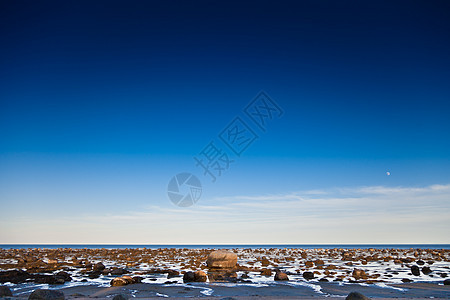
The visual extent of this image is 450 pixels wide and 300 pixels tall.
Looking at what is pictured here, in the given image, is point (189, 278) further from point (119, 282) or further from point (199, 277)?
point (119, 282)

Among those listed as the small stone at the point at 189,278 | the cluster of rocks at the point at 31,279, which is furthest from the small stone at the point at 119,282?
the small stone at the point at 189,278

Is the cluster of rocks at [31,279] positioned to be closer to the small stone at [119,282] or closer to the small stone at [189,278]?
the small stone at [119,282]

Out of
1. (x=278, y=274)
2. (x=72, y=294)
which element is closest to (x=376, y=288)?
(x=278, y=274)

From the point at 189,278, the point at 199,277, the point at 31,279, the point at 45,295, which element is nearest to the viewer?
the point at 45,295

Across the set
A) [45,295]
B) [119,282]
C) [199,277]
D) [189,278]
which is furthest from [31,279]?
[199,277]

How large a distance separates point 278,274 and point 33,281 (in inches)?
591

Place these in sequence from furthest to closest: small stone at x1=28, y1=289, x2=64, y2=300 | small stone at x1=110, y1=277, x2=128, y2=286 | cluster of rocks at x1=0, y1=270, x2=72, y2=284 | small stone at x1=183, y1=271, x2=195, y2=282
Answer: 1. small stone at x1=183, y1=271, x2=195, y2=282
2. cluster of rocks at x1=0, y1=270, x2=72, y2=284
3. small stone at x1=110, y1=277, x2=128, y2=286
4. small stone at x1=28, y1=289, x2=64, y2=300

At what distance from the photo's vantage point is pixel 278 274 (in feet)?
68.4

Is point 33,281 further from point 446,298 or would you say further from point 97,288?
point 446,298

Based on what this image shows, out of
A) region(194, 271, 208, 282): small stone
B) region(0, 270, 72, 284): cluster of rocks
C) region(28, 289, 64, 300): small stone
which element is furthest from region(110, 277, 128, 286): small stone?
region(28, 289, 64, 300): small stone

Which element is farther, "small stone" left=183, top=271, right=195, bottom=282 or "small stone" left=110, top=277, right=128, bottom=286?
"small stone" left=183, top=271, right=195, bottom=282

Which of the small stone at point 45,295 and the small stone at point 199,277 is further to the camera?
the small stone at point 199,277

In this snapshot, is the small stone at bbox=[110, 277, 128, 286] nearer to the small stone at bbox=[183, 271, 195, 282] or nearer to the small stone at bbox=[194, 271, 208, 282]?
the small stone at bbox=[183, 271, 195, 282]

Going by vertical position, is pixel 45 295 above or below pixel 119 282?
above
